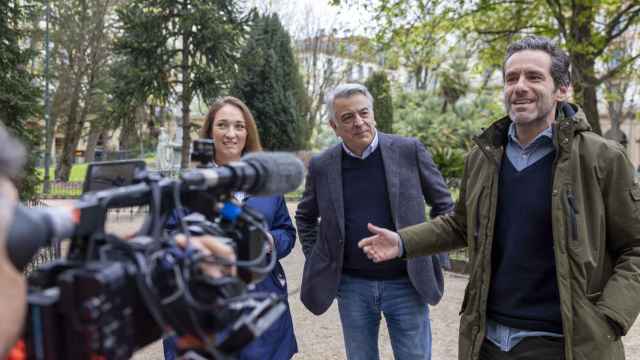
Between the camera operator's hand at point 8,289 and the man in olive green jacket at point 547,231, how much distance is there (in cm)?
198

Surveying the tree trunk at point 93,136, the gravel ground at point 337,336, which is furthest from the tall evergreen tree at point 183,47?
the gravel ground at point 337,336

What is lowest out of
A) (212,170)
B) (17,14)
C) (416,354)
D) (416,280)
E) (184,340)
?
(416,354)

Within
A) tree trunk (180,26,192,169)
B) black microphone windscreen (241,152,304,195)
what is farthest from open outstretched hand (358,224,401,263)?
tree trunk (180,26,192,169)

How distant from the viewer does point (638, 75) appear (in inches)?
599

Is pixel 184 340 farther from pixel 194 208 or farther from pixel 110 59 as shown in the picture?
pixel 110 59

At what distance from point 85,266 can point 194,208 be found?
0.39 m

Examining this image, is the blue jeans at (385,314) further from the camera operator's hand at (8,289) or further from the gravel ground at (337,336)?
the camera operator's hand at (8,289)

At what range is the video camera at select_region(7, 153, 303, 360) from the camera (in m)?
1.21

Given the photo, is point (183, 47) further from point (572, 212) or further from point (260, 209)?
point (572, 212)

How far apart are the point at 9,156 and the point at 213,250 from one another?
0.53 metres

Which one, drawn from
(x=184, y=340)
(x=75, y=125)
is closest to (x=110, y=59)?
(x=75, y=125)

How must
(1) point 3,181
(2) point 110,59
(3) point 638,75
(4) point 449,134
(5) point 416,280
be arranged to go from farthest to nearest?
1. (2) point 110,59
2. (4) point 449,134
3. (3) point 638,75
4. (5) point 416,280
5. (1) point 3,181

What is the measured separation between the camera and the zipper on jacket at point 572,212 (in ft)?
8.09

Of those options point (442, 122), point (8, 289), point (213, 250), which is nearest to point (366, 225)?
point (213, 250)
